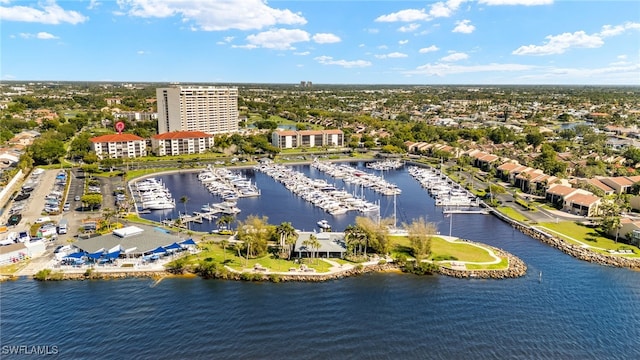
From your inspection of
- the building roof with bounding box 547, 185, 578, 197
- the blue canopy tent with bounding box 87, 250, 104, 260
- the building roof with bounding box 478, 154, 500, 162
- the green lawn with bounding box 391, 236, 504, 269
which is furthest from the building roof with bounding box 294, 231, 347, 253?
the building roof with bounding box 478, 154, 500, 162

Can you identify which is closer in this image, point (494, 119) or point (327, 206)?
point (327, 206)

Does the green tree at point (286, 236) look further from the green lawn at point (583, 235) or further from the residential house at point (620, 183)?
the residential house at point (620, 183)

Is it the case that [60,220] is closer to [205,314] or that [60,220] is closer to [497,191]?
[205,314]

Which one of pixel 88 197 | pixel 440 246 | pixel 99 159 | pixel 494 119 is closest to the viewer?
pixel 440 246

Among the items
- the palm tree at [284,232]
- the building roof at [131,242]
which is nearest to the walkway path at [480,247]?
the palm tree at [284,232]

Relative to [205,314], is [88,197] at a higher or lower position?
higher

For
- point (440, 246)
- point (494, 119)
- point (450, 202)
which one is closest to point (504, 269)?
point (440, 246)

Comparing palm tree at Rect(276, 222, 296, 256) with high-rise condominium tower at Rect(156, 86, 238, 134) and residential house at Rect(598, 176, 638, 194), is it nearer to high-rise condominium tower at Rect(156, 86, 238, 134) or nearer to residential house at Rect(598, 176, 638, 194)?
residential house at Rect(598, 176, 638, 194)
